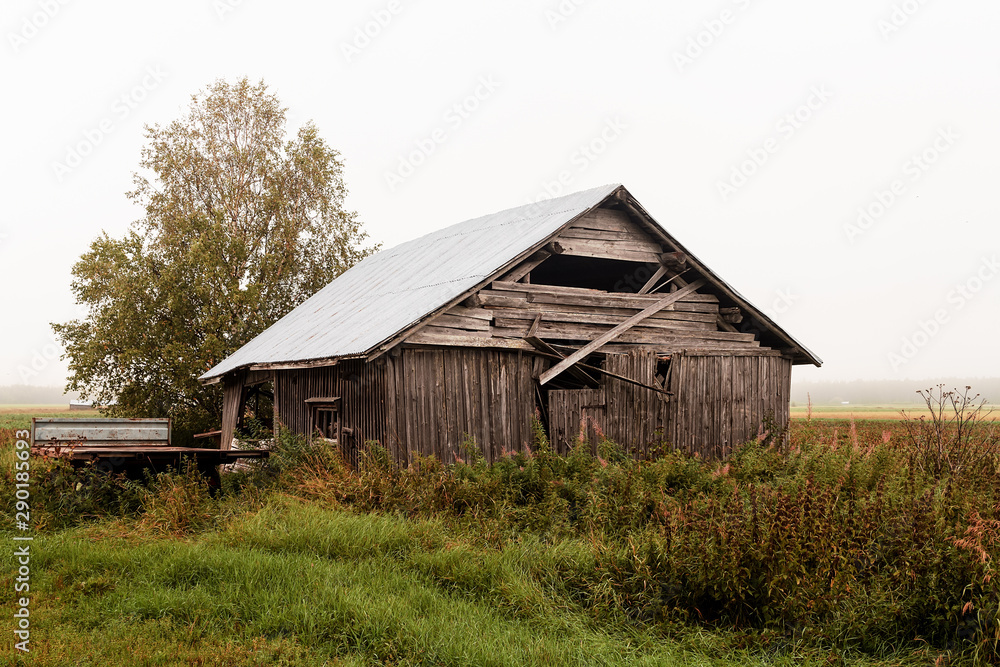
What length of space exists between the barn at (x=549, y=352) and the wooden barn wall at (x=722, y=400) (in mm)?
28

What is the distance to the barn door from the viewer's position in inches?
523

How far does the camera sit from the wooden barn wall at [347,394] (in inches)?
481

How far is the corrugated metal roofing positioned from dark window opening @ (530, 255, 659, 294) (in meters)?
1.03

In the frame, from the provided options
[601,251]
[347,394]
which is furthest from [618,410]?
[347,394]

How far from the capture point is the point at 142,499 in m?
11.0

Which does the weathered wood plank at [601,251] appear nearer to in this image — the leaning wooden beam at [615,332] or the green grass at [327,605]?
the leaning wooden beam at [615,332]

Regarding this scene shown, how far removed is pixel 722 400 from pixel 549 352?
3.76 meters

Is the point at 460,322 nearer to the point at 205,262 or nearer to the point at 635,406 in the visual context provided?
the point at 635,406

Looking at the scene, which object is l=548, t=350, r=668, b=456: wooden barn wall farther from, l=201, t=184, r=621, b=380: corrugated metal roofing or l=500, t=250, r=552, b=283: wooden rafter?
l=201, t=184, r=621, b=380: corrugated metal roofing

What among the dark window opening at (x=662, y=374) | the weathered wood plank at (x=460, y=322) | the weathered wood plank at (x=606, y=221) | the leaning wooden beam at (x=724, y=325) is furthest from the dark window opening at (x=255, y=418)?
the leaning wooden beam at (x=724, y=325)

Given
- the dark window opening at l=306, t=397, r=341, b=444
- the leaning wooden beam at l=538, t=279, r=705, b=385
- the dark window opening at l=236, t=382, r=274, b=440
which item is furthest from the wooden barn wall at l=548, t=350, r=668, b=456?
the dark window opening at l=236, t=382, r=274, b=440

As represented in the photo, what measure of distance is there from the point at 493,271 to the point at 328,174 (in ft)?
64.7

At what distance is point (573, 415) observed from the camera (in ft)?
44.2

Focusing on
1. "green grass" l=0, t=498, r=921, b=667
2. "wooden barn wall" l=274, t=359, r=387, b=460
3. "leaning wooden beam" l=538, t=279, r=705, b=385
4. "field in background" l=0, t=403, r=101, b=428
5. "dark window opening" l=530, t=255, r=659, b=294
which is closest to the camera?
"green grass" l=0, t=498, r=921, b=667
